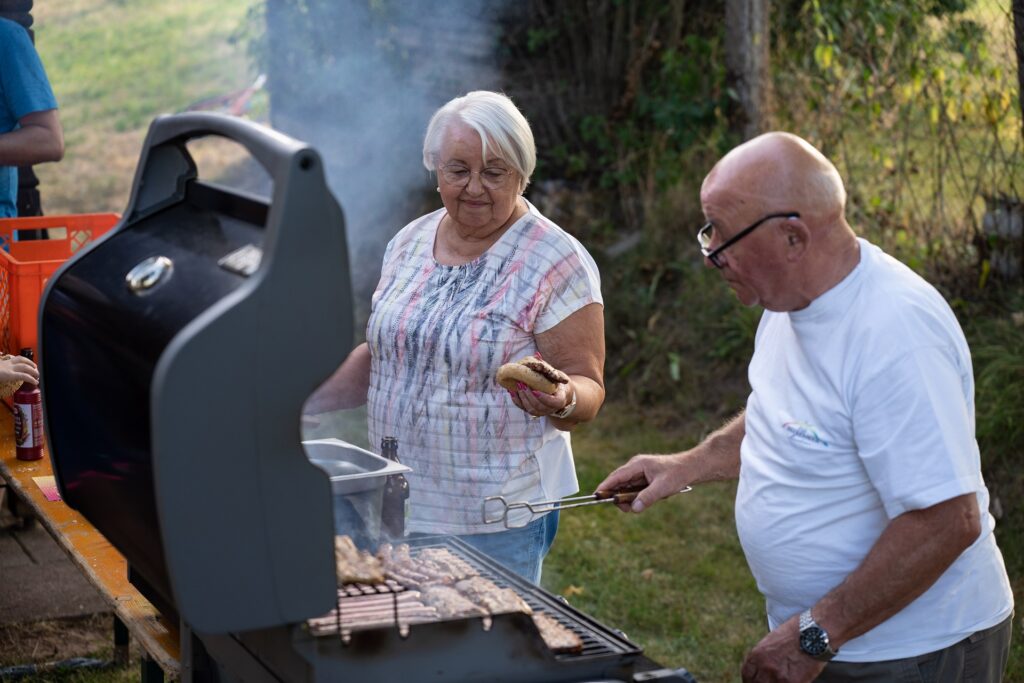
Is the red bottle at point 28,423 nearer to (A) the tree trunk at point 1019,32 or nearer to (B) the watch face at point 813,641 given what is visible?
(B) the watch face at point 813,641

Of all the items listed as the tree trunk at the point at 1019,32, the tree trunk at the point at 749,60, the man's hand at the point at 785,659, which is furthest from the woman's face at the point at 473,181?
the tree trunk at the point at 749,60

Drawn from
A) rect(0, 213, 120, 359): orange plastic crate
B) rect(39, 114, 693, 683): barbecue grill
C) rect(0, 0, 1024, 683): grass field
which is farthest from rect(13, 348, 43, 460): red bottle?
rect(39, 114, 693, 683): barbecue grill

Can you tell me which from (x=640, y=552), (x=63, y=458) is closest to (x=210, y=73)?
(x=640, y=552)

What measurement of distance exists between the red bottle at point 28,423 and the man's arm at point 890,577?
2.32 m

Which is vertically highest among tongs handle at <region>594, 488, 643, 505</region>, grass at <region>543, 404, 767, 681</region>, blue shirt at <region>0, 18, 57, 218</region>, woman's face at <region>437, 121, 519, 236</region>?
blue shirt at <region>0, 18, 57, 218</region>

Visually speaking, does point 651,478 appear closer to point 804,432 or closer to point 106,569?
point 804,432

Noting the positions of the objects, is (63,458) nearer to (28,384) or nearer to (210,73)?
(28,384)

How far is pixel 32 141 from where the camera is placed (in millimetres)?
4582

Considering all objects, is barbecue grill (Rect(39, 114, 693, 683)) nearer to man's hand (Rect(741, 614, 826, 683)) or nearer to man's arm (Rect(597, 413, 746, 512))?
man's hand (Rect(741, 614, 826, 683))

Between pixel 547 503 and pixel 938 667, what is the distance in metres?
0.88

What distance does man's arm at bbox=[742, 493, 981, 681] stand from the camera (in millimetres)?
2215

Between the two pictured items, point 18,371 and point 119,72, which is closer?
point 18,371

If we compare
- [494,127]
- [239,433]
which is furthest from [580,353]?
[239,433]

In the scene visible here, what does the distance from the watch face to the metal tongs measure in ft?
1.69
